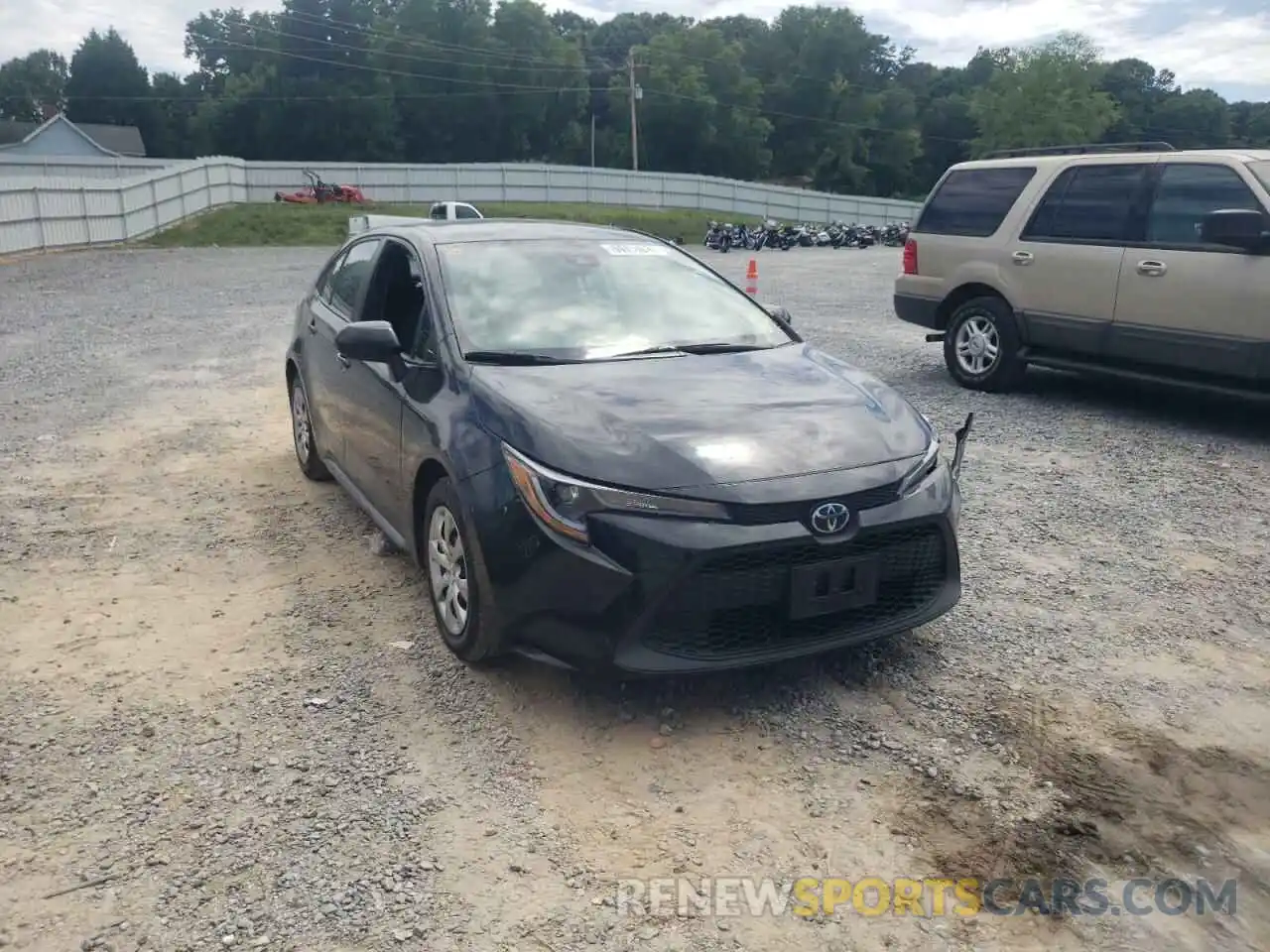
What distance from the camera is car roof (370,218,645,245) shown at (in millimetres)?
5031

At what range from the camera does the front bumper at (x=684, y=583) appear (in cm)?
331

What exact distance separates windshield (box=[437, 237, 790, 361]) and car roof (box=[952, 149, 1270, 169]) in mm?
4433

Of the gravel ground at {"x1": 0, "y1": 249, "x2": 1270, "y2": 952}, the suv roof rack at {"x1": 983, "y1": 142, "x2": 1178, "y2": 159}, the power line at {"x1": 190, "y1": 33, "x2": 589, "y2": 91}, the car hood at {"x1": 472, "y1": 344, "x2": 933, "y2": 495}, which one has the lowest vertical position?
the gravel ground at {"x1": 0, "y1": 249, "x2": 1270, "y2": 952}

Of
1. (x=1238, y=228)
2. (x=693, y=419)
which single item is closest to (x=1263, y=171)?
(x=1238, y=228)

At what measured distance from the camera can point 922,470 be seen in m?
3.78

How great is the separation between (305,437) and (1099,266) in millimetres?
5942

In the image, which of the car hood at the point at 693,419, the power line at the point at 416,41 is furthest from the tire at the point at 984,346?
the power line at the point at 416,41

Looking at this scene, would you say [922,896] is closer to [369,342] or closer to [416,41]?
[369,342]

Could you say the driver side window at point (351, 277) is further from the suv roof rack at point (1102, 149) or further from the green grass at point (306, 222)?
the green grass at point (306, 222)

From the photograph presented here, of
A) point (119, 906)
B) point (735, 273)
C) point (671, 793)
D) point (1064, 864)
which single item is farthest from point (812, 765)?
point (735, 273)

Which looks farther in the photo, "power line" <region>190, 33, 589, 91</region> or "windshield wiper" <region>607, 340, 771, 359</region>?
"power line" <region>190, 33, 589, 91</region>

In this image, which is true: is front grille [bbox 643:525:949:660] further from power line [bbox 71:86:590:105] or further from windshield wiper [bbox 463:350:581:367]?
power line [bbox 71:86:590:105]

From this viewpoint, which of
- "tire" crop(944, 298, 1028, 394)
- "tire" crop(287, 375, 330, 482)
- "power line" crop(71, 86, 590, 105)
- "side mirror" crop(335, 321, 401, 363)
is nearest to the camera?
"side mirror" crop(335, 321, 401, 363)

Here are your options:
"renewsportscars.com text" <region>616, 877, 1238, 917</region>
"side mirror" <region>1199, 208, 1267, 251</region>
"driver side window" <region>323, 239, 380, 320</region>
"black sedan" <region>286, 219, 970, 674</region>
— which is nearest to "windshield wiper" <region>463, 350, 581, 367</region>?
"black sedan" <region>286, 219, 970, 674</region>
